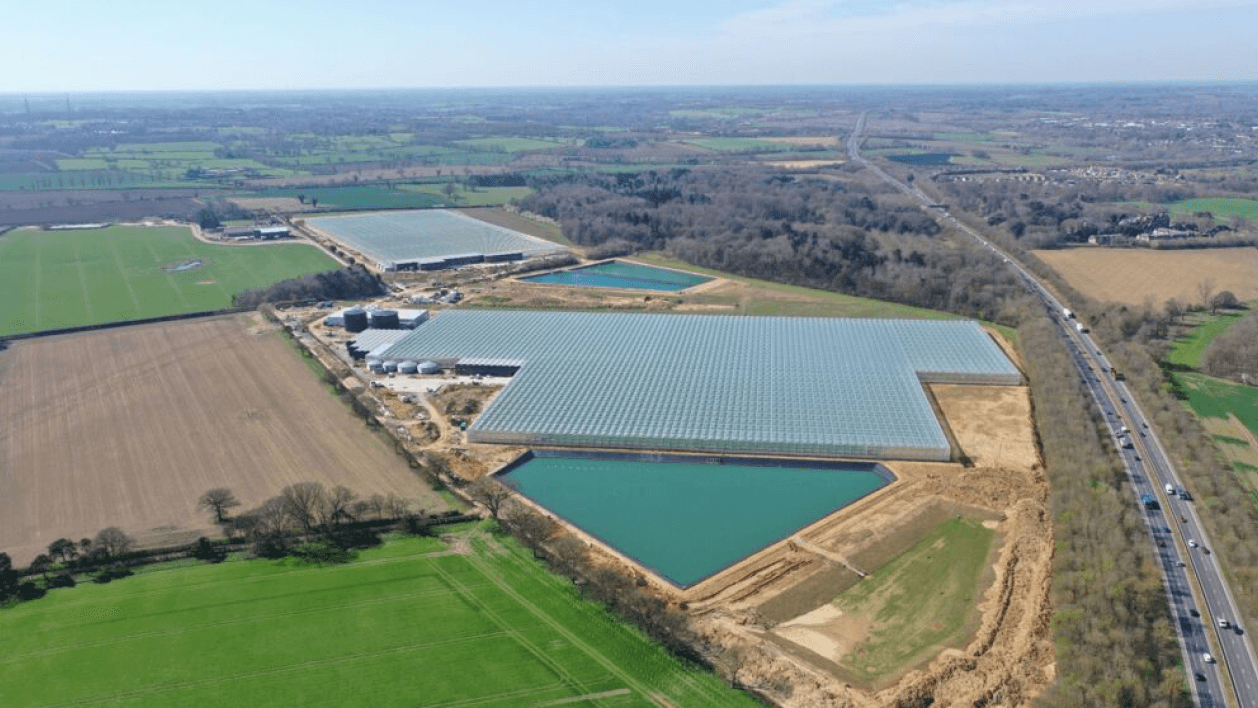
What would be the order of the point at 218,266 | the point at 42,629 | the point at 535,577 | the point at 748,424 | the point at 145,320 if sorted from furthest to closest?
the point at 218,266
the point at 145,320
the point at 748,424
the point at 535,577
the point at 42,629

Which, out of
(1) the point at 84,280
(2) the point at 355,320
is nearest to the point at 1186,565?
(2) the point at 355,320

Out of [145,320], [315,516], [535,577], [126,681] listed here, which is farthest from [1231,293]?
[145,320]

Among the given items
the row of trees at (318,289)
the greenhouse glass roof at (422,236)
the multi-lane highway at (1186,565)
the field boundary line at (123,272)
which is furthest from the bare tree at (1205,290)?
the field boundary line at (123,272)

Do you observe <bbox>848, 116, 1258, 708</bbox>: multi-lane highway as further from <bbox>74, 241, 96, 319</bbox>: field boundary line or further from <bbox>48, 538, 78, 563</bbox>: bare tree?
<bbox>74, 241, 96, 319</bbox>: field boundary line

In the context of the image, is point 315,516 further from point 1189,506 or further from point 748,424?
point 1189,506

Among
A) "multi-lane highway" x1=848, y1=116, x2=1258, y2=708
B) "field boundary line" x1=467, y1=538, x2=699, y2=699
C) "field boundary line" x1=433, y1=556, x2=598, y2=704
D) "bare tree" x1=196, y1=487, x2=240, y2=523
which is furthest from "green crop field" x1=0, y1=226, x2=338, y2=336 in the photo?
"multi-lane highway" x1=848, y1=116, x2=1258, y2=708

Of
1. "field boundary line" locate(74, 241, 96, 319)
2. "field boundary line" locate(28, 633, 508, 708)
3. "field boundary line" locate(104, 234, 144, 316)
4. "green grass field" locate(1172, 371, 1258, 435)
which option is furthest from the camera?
"field boundary line" locate(104, 234, 144, 316)

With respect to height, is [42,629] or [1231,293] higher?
[1231,293]
